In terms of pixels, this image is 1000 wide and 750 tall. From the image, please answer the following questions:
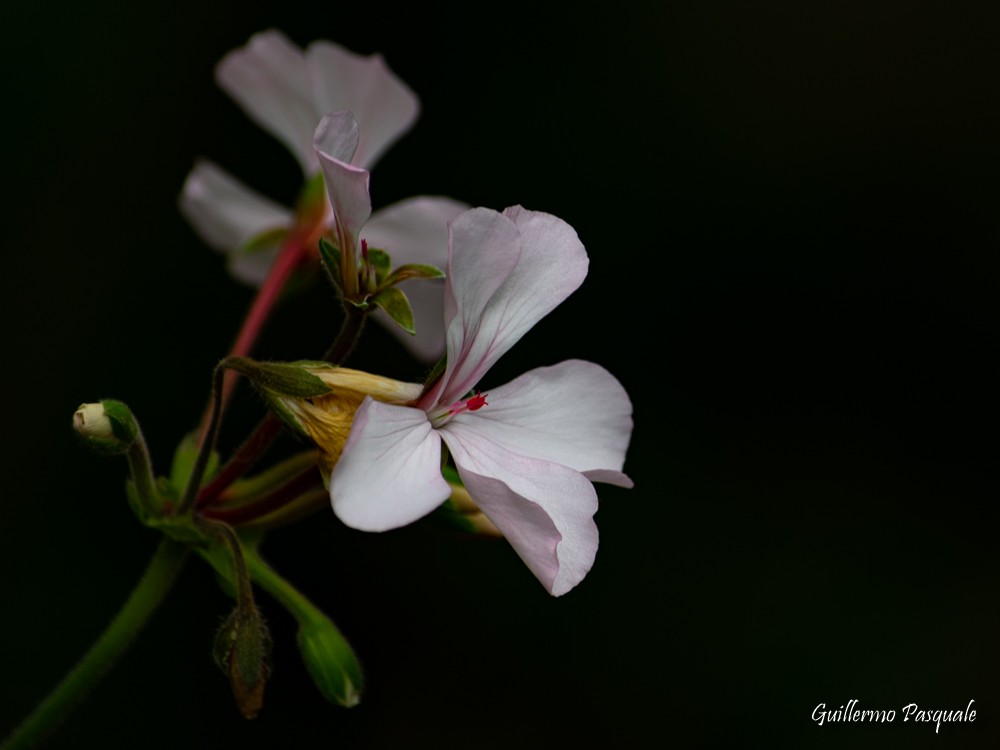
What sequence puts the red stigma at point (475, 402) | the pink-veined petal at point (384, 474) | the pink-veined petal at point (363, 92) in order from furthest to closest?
the pink-veined petal at point (363, 92)
the red stigma at point (475, 402)
the pink-veined petal at point (384, 474)

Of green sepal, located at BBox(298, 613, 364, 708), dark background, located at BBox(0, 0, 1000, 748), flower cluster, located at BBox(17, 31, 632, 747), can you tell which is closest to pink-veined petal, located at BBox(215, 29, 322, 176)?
flower cluster, located at BBox(17, 31, 632, 747)

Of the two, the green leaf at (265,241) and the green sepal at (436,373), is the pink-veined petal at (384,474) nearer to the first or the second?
the green sepal at (436,373)

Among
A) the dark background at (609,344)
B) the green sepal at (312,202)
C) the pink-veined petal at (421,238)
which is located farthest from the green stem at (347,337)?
the dark background at (609,344)

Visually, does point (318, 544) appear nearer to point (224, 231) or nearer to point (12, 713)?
point (12, 713)

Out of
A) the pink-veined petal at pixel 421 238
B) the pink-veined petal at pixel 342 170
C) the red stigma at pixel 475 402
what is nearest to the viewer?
the pink-veined petal at pixel 342 170

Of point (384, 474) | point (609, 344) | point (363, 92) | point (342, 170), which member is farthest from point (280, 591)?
point (609, 344)

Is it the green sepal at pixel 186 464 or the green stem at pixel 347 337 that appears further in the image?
the green sepal at pixel 186 464
